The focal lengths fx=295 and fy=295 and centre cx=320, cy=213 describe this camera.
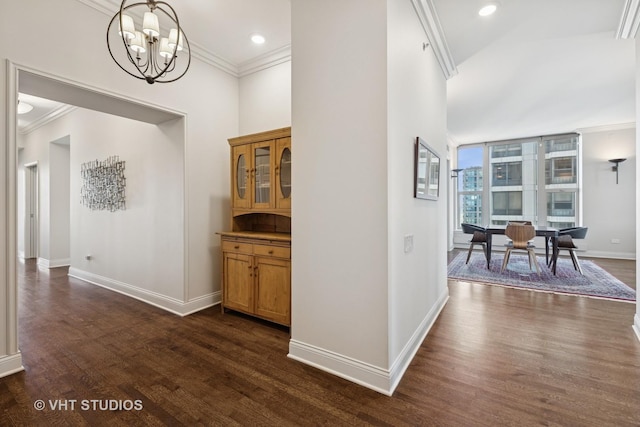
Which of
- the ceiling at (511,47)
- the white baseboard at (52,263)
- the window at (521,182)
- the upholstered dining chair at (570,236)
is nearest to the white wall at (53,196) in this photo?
the white baseboard at (52,263)

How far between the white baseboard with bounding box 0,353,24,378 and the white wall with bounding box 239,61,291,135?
3.04 metres

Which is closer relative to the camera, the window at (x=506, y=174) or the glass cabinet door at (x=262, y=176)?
the glass cabinet door at (x=262, y=176)

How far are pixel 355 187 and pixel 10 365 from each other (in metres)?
2.83

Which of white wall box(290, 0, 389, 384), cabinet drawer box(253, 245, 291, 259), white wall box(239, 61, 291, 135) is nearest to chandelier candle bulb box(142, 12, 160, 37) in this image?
white wall box(290, 0, 389, 384)

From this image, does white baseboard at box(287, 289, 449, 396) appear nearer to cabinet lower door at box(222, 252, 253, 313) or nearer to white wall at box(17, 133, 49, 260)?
cabinet lower door at box(222, 252, 253, 313)

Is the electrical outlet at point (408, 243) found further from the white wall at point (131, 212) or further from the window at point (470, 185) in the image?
the window at point (470, 185)

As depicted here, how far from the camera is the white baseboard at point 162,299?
11.1 feet

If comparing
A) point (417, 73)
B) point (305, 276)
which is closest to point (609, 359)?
point (305, 276)

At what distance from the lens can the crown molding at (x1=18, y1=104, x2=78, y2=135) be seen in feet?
17.1

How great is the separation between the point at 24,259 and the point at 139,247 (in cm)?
541

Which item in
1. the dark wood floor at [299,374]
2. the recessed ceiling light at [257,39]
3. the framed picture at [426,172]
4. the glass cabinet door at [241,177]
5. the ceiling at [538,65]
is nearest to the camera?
the dark wood floor at [299,374]

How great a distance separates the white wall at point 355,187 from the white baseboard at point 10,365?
2.04 meters

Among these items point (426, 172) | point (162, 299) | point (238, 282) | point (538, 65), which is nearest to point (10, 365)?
point (162, 299)

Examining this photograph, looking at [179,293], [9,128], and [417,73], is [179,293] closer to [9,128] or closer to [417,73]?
[9,128]
